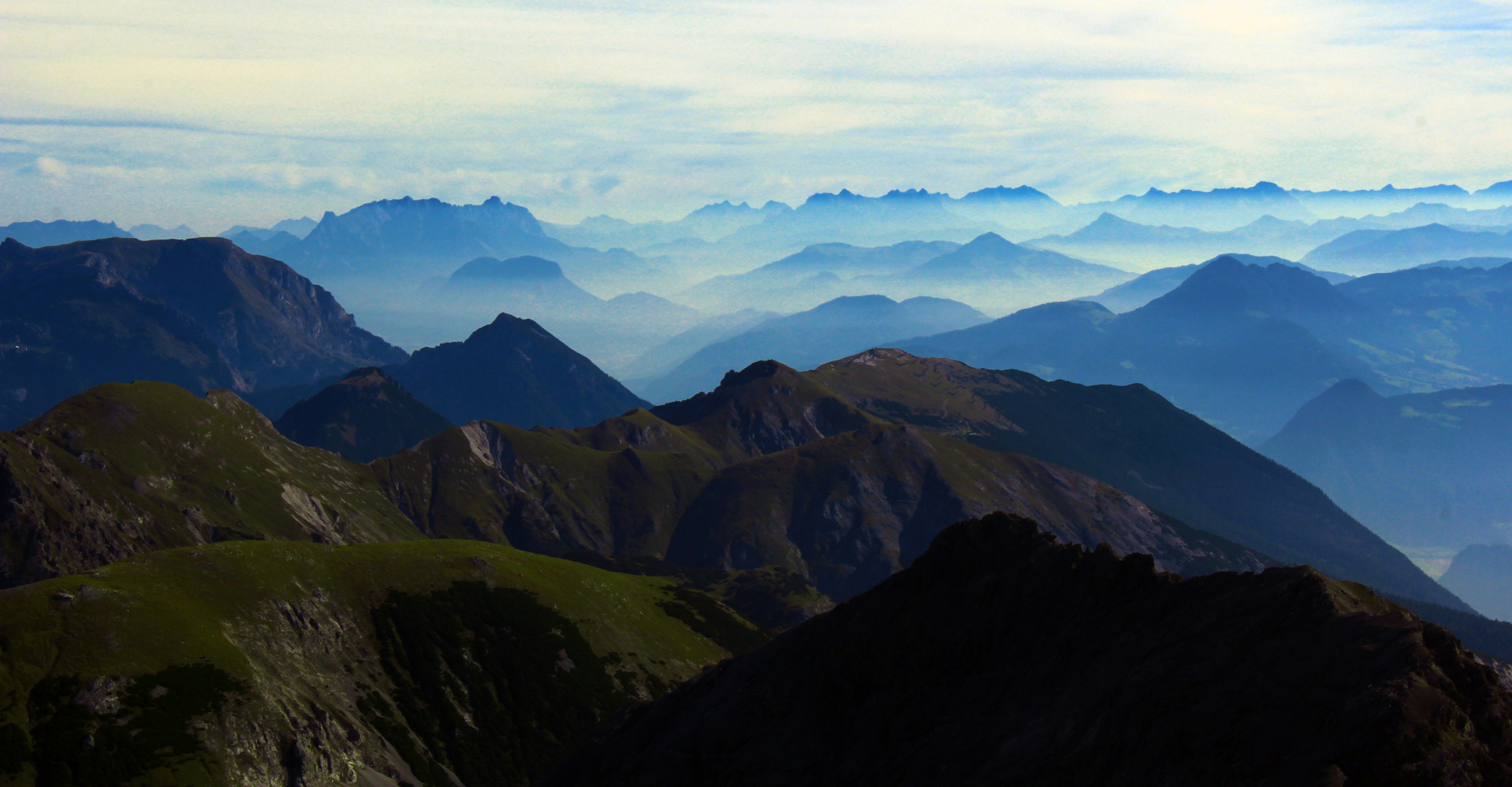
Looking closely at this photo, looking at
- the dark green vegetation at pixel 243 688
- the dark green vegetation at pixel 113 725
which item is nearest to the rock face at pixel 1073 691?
the dark green vegetation at pixel 243 688

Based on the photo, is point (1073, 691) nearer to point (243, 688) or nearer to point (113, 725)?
point (243, 688)

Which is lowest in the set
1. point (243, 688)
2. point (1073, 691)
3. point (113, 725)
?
point (243, 688)

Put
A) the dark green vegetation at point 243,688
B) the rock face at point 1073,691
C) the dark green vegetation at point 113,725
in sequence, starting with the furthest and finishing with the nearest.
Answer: the dark green vegetation at point 243,688 → the dark green vegetation at point 113,725 → the rock face at point 1073,691

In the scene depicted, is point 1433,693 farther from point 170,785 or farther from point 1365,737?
point 170,785

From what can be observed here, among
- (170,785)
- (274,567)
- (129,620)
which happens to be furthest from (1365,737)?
(274,567)

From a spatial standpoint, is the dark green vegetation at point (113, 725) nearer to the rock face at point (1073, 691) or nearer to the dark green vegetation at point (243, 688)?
the dark green vegetation at point (243, 688)

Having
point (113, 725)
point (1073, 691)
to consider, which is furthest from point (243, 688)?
point (1073, 691)

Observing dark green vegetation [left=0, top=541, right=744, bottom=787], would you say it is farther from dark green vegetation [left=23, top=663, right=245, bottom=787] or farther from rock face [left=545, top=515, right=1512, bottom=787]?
rock face [left=545, top=515, right=1512, bottom=787]
